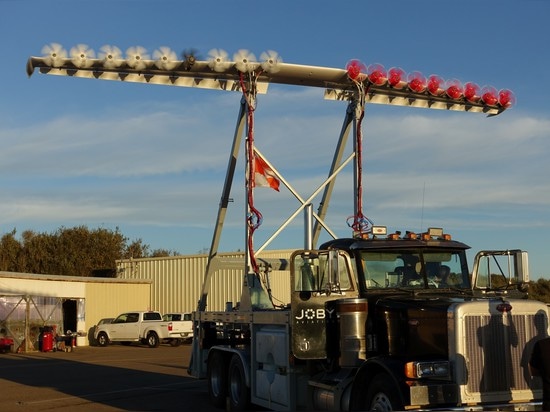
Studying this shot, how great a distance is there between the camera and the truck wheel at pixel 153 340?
122 ft

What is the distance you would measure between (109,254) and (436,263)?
5737 centimetres

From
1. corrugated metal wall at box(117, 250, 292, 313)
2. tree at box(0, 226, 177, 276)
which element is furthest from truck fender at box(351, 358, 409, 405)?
tree at box(0, 226, 177, 276)

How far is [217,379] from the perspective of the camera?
14.4 meters

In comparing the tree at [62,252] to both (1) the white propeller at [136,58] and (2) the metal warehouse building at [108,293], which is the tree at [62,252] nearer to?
(2) the metal warehouse building at [108,293]

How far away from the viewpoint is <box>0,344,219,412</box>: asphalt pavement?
15.0 meters

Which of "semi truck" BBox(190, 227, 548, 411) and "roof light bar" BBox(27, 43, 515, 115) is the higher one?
"roof light bar" BBox(27, 43, 515, 115)

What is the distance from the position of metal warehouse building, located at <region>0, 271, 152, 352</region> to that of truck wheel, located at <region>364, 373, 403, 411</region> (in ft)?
91.7

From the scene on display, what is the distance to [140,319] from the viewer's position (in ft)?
124

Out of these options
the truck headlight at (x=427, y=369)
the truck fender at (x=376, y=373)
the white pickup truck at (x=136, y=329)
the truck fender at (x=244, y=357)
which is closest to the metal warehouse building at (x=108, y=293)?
the white pickup truck at (x=136, y=329)

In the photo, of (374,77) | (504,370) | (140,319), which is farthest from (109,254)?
(504,370)

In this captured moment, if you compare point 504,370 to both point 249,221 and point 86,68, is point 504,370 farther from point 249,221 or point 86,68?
point 86,68

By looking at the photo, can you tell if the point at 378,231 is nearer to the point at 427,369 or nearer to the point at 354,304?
the point at 354,304

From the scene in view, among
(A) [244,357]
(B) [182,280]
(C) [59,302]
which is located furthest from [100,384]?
(B) [182,280]

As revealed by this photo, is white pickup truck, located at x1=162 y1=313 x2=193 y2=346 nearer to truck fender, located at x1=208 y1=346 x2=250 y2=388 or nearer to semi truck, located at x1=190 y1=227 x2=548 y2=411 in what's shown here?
truck fender, located at x1=208 y1=346 x2=250 y2=388
